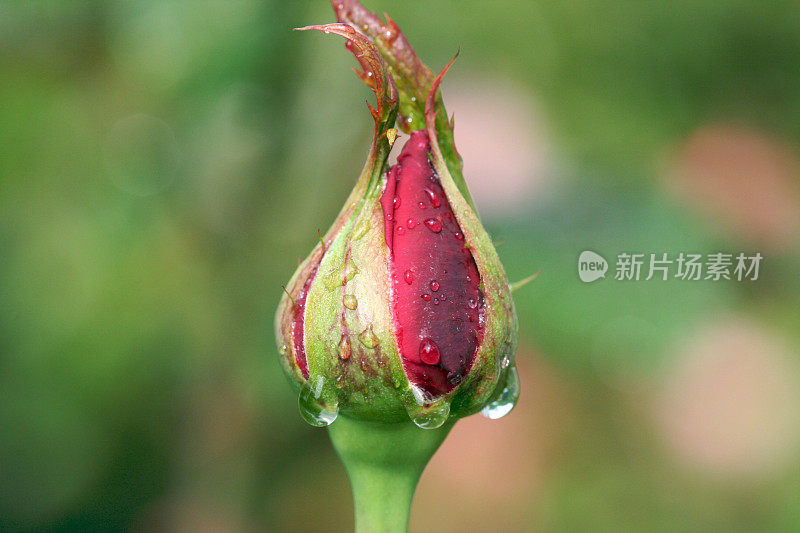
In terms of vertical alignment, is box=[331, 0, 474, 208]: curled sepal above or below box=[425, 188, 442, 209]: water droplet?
above

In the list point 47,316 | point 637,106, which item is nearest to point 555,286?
point 637,106

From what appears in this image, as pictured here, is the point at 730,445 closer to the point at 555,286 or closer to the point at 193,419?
the point at 555,286

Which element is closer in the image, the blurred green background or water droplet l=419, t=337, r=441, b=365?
water droplet l=419, t=337, r=441, b=365

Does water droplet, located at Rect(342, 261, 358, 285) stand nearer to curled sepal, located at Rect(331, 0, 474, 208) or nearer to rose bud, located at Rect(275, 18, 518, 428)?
rose bud, located at Rect(275, 18, 518, 428)

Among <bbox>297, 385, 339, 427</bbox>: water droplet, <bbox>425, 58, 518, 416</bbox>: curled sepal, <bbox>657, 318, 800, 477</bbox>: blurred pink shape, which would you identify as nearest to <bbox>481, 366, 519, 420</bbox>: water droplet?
<bbox>425, 58, 518, 416</bbox>: curled sepal

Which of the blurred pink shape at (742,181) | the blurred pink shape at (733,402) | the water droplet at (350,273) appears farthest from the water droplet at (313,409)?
the blurred pink shape at (742,181)

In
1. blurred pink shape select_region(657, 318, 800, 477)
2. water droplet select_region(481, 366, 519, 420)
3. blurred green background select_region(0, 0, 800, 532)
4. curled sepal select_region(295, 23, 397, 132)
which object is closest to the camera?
curled sepal select_region(295, 23, 397, 132)
